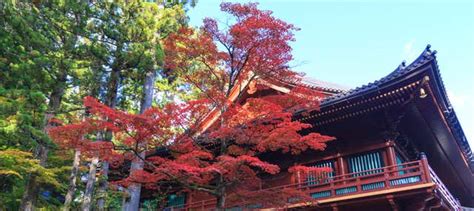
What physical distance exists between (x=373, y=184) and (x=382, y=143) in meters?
1.54

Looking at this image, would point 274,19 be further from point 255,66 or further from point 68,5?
point 68,5

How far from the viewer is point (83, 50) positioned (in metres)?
13.7

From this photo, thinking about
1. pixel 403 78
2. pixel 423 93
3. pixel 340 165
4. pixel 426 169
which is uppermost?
pixel 403 78

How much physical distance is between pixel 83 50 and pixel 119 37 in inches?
52.3

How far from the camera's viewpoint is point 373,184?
10.7 meters

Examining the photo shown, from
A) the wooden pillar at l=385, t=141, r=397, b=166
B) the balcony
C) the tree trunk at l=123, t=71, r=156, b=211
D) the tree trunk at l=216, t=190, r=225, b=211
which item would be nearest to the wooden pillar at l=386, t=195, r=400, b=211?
the balcony

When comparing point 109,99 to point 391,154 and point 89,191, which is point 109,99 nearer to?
point 89,191

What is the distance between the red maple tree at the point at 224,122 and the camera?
8.85 metres

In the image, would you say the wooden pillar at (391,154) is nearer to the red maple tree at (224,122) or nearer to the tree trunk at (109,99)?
the red maple tree at (224,122)

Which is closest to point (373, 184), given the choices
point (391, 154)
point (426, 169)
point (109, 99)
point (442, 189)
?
point (391, 154)

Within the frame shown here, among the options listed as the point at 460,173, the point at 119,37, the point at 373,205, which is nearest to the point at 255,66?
the point at 373,205

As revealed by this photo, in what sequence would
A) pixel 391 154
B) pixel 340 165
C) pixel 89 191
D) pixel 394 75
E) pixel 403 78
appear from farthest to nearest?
pixel 89 191 → pixel 340 165 → pixel 391 154 → pixel 394 75 → pixel 403 78

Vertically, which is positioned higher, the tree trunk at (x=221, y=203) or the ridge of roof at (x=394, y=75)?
the ridge of roof at (x=394, y=75)

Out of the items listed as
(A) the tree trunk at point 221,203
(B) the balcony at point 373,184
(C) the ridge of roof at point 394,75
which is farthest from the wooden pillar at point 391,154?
(A) the tree trunk at point 221,203
